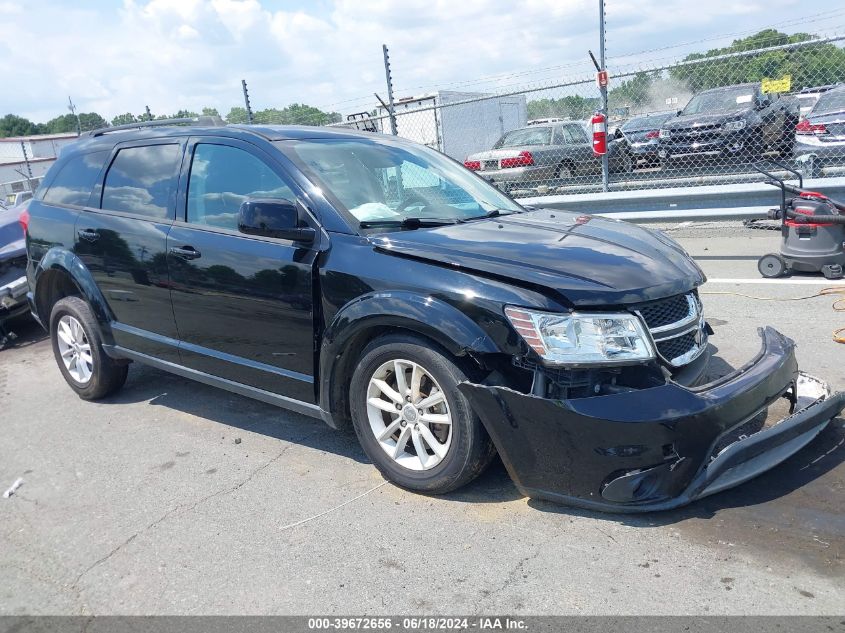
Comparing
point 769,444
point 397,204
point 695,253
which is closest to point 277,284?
point 397,204

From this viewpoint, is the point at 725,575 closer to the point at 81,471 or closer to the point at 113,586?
the point at 113,586

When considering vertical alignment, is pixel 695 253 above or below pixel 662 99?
below

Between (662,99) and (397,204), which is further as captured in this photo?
(662,99)

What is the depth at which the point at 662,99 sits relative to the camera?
36.1ft

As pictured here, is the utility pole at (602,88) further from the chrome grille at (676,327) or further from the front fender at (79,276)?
the front fender at (79,276)

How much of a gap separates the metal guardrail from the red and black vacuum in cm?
118

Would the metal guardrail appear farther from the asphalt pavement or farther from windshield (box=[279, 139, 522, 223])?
windshield (box=[279, 139, 522, 223])

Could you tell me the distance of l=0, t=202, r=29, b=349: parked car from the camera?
7148mm

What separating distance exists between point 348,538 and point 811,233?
536 cm

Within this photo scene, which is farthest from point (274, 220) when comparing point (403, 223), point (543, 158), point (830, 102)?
point (830, 102)

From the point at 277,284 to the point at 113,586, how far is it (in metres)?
1.60

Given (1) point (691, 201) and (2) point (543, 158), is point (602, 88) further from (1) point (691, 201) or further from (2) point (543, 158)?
(2) point (543, 158)

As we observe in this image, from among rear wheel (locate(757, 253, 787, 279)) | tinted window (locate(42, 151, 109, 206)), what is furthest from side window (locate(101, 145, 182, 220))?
rear wheel (locate(757, 253, 787, 279))

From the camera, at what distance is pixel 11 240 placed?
751cm
